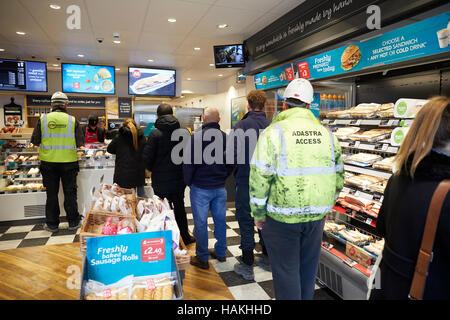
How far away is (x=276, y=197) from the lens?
1.90 meters

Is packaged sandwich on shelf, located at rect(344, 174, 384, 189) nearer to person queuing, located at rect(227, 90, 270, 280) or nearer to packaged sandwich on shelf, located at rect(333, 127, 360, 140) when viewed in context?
packaged sandwich on shelf, located at rect(333, 127, 360, 140)

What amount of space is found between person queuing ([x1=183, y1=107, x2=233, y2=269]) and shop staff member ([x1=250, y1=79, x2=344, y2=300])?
1.14 metres

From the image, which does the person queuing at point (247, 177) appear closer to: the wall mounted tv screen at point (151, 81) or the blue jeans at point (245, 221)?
the blue jeans at point (245, 221)

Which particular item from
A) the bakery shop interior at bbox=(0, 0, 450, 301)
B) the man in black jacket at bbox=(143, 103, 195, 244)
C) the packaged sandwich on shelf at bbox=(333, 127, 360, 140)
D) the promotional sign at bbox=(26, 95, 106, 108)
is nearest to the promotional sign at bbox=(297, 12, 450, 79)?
the bakery shop interior at bbox=(0, 0, 450, 301)

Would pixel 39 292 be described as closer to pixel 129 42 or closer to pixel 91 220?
pixel 91 220

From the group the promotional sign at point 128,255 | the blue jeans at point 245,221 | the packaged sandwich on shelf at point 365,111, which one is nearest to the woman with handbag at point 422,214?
the promotional sign at point 128,255

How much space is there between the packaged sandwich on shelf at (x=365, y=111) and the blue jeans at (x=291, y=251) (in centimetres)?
146

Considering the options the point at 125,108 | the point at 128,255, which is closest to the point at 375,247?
the point at 128,255

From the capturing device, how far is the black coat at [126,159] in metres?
4.12

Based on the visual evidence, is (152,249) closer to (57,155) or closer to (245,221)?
(245,221)

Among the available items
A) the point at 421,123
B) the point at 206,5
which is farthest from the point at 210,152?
the point at 206,5
